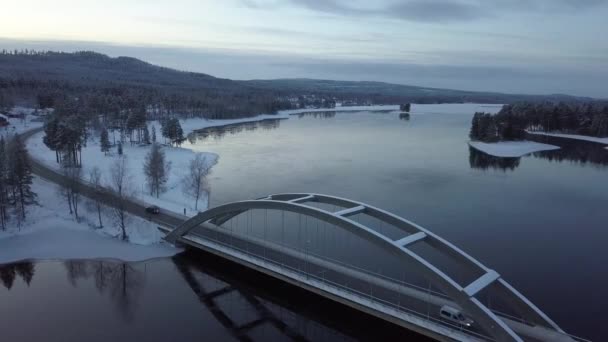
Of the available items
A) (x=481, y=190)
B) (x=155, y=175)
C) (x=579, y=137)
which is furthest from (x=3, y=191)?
(x=579, y=137)

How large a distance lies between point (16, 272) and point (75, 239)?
9.62ft

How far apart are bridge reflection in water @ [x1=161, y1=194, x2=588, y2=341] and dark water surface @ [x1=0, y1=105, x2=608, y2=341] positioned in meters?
0.80

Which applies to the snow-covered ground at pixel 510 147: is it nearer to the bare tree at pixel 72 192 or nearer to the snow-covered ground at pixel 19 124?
the bare tree at pixel 72 192

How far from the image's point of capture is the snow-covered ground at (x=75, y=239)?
20016 millimetres

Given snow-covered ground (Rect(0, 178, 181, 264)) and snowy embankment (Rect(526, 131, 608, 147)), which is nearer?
snow-covered ground (Rect(0, 178, 181, 264))

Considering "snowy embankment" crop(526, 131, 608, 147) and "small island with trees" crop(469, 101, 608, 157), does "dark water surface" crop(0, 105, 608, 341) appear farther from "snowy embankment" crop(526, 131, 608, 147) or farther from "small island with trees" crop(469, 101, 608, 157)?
"snowy embankment" crop(526, 131, 608, 147)

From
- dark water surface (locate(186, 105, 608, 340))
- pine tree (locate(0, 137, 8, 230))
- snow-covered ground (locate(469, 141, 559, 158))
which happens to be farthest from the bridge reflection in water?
snow-covered ground (locate(469, 141, 559, 158))

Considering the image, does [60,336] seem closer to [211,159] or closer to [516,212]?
[516,212]

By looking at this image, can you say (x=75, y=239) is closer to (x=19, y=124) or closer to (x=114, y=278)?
(x=114, y=278)

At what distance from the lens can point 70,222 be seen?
2277cm

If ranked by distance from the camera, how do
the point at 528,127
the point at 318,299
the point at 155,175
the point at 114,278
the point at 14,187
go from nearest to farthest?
1. the point at 318,299
2. the point at 114,278
3. the point at 14,187
4. the point at 155,175
5. the point at 528,127

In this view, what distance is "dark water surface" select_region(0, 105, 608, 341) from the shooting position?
14922 millimetres

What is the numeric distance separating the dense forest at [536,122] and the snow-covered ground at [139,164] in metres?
33.9

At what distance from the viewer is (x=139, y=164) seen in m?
36.7
